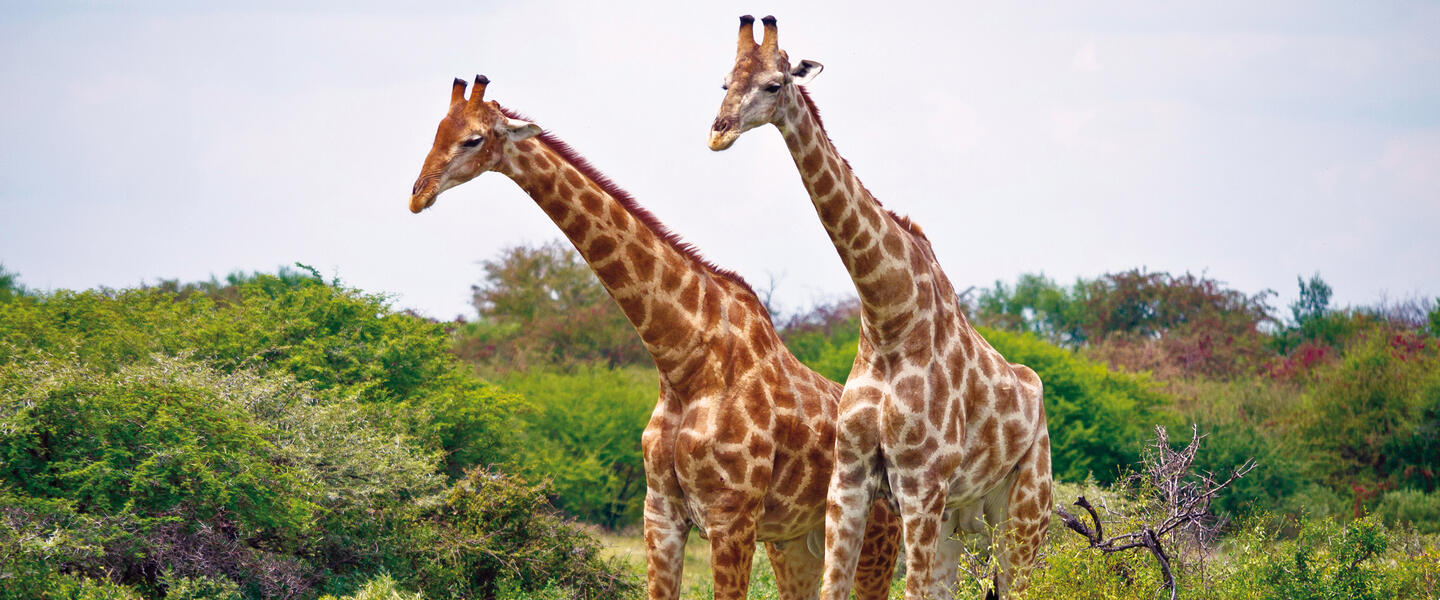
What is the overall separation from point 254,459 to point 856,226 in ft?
20.6

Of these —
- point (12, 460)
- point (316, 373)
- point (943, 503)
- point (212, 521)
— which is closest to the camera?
point (943, 503)

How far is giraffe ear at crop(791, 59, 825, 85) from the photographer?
22.3 ft

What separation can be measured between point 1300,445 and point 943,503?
20620 millimetres

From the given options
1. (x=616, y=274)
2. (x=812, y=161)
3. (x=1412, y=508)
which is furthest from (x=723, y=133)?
(x=1412, y=508)

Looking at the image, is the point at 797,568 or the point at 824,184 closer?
the point at 824,184

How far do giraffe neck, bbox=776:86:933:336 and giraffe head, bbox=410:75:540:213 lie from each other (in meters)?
1.35

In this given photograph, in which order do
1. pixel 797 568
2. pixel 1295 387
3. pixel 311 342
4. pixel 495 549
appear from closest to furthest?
pixel 797 568 → pixel 495 549 → pixel 311 342 → pixel 1295 387

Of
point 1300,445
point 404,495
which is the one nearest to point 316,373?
point 404,495

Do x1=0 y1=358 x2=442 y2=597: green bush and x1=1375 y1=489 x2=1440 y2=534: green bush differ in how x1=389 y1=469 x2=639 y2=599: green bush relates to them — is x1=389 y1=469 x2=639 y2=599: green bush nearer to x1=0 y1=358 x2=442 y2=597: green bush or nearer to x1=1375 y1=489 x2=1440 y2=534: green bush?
x1=0 y1=358 x2=442 y2=597: green bush

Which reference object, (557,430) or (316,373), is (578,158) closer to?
(316,373)

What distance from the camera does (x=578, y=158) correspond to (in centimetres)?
719

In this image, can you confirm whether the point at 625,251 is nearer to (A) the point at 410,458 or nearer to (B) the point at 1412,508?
(A) the point at 410,458

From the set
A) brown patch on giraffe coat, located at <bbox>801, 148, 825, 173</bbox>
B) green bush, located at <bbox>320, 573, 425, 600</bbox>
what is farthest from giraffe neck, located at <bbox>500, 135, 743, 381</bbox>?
green bush, located at <bbox>320, 573, 425, 600</bbox>

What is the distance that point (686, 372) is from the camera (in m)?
7.16
